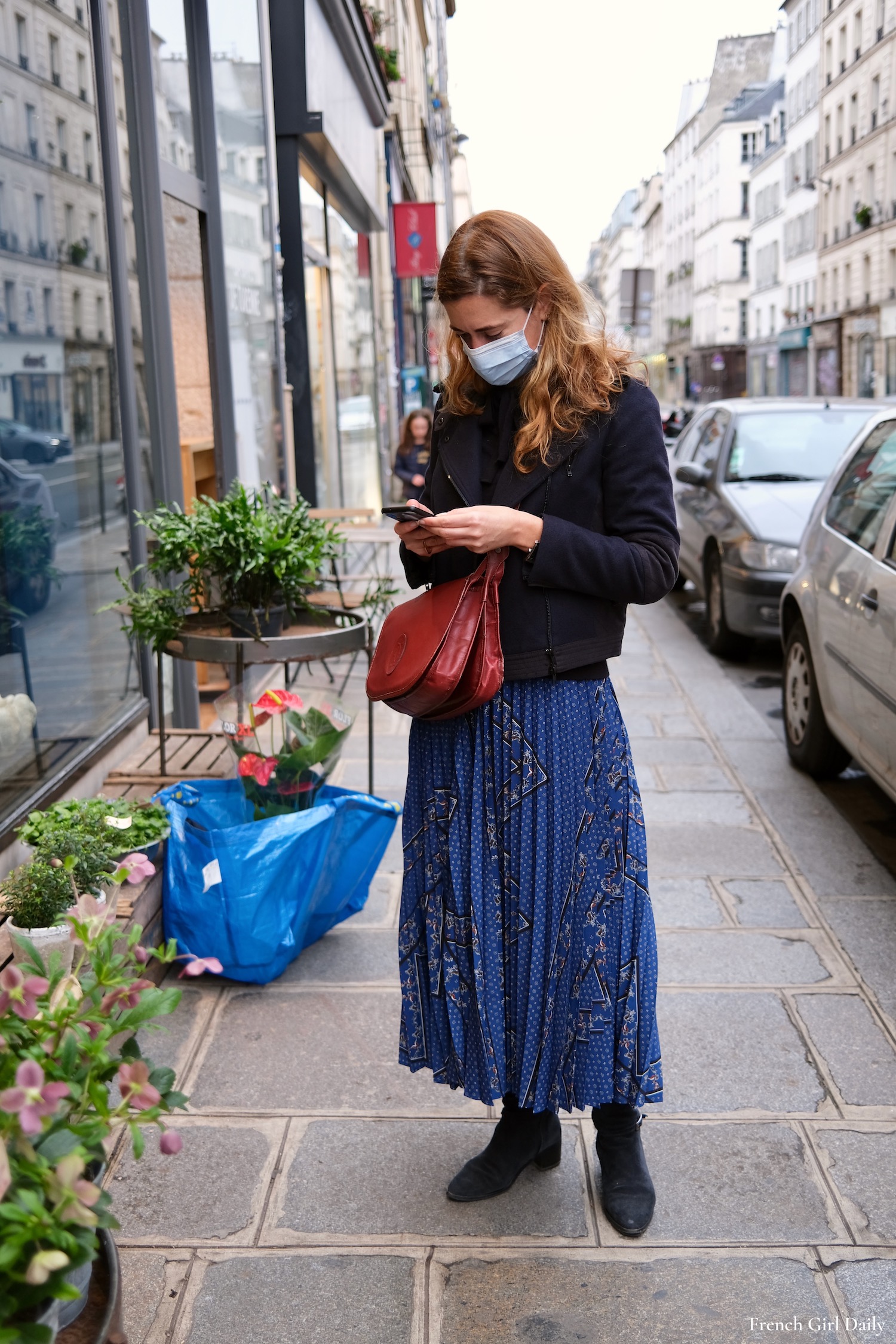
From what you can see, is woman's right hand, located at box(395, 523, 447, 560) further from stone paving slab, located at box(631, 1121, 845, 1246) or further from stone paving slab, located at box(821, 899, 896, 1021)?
stone paving slab, located at box(821, 899, 896, 1021)

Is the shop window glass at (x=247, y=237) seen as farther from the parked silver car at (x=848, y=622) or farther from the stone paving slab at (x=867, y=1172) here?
the stone paving slab at (x=867, y=1172)

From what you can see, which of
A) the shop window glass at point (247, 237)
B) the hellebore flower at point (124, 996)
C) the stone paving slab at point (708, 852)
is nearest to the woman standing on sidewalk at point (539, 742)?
the hellebore flower at point (124, 996)

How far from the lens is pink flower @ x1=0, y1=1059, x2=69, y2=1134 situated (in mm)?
1206

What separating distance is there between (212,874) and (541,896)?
1315mm

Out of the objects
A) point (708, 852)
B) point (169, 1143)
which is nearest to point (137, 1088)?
point (169, 1143)

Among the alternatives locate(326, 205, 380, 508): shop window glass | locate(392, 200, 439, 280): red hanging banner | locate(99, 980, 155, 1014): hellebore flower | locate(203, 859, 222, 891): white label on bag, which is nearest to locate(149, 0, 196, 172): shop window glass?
locate(203, 859, 222, 891): white label on bag

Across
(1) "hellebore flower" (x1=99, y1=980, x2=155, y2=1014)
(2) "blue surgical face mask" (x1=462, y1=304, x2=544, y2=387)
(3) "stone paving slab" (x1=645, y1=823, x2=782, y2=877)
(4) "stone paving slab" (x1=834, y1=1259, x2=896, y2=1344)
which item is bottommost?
(4) "stone paving slab" (x1=834, y1=1259, x2=896, y2=1344)

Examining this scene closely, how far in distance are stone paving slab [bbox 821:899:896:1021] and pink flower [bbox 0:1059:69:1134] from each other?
288 cm

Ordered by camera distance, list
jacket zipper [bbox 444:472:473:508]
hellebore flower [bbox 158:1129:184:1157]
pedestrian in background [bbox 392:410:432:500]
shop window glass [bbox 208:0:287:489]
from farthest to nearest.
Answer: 1. pedestrian in background [bbox 392:410:432:500]
2. shop window glass [bbox 208:0:287:489]
3. jacket zipper [bbox 444:472:473:508]
4. hellebore flower [bbox 158:1129:184:1157]

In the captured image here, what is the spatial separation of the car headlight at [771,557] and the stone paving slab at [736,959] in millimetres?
4273

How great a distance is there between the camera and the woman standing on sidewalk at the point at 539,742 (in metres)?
2.40

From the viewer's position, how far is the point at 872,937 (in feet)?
13.4

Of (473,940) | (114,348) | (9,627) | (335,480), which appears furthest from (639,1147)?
(335,480)

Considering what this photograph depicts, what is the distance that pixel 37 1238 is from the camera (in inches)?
48.6
